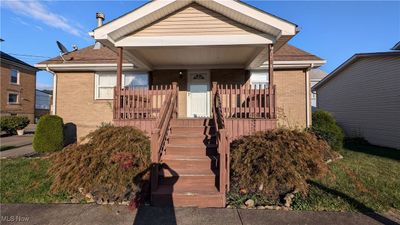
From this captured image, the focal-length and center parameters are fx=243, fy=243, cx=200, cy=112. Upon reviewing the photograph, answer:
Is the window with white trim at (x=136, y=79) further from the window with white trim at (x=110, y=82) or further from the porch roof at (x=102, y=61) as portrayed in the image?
the porch roof at (x=102, y=61)

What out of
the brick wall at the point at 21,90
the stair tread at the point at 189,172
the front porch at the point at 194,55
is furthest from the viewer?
the brick wall at the point at 21,90

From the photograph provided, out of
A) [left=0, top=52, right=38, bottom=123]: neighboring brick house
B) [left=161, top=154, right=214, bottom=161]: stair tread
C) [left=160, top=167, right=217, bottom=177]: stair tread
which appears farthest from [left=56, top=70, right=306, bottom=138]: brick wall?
[left=0, top=52, right=38, bottom=123]: neighboring brick house

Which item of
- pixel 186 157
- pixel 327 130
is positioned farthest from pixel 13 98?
pixel 327 130

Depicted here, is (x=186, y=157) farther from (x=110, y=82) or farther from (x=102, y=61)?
(x=102, y=61)

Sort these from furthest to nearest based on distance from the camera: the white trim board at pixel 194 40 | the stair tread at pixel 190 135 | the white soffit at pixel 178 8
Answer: the white trim board at pixel 194 40
the white soffit at pixel 178 8
the stair tread at pixel 190 135

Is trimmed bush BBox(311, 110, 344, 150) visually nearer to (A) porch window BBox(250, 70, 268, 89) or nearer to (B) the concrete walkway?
(A) porch window BBox(250, 70, 268, 89)

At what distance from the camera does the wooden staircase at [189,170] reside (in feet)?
14.1

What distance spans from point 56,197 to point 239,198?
3488mm

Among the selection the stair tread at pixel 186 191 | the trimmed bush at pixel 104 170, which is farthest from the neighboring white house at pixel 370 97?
the trimmed bush at pixel 104 170

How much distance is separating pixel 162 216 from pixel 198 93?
7.32 m

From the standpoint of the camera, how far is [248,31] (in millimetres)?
7441

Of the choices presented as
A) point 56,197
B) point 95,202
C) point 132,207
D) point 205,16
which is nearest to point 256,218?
point 132,207

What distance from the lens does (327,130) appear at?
9195 millimetres

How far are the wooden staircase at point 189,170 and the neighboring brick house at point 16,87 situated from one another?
27.4m
